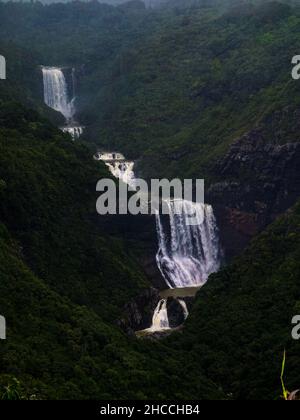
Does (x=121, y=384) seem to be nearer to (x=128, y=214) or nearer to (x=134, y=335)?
(x=134, y=335)

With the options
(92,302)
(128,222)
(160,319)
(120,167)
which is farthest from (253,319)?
(120,167)

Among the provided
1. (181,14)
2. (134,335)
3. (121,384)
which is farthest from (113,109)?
(121,384)

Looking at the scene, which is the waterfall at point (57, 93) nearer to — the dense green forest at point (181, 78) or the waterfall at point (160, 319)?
the dense green forest at point (181, 78)

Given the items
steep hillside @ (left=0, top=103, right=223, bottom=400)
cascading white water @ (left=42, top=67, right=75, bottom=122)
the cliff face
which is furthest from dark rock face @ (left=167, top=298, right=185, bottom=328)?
cascading white water @ (left=42, top=67, right=75, bottom=122)

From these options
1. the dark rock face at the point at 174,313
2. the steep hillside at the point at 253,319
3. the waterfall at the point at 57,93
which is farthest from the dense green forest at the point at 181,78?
the dark rock face at the point at 174,313

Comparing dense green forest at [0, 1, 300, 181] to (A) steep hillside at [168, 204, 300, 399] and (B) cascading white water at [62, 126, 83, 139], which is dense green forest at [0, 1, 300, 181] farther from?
(A) steep hillside at [168, 204, 300, 399]

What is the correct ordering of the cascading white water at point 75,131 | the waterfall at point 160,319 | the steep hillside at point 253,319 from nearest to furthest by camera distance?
the steep hillside at point 253,319 → the waterfall at point 160,319 → the cascading white water at point 75,131
